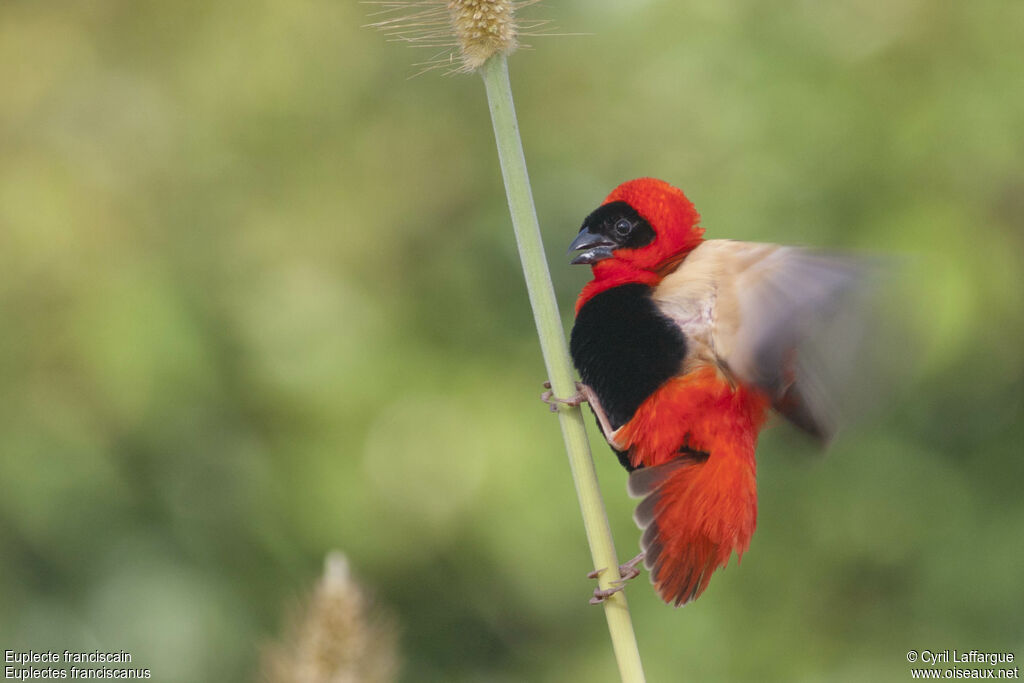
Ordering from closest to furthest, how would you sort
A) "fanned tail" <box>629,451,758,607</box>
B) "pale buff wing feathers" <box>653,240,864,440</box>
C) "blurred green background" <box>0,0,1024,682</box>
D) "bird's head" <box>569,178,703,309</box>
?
"pale buff wing feathers" <box>653,240,864,440</box>, "fanned tail" <box>629,451,758,607</box>, "bird's head" <box>569,178,703,309</box>, "blurred green background" <box>0,0,1024,682</box>

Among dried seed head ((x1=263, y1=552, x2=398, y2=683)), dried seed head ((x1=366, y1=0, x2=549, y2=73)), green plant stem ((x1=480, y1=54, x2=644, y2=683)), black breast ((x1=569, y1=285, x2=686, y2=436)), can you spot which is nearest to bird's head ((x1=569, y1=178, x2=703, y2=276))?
black breast ((x1=569, y1=285, x2=686, y2=436))

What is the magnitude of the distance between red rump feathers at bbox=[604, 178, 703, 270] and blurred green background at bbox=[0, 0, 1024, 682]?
52.6 inches

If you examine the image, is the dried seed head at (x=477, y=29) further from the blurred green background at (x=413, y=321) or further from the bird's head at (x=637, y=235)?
the blurred green background at (x=413, y=321)

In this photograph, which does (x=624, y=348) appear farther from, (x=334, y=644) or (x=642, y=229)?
(x=334, y=644)

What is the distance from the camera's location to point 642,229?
204 centimetres

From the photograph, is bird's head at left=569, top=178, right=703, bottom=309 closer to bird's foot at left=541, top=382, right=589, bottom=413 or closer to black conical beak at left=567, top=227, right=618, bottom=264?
black conical beak at left=567, top=227, right=618, bottom=264

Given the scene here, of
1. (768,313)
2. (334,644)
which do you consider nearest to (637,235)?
(768,313)

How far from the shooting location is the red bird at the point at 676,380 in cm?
177

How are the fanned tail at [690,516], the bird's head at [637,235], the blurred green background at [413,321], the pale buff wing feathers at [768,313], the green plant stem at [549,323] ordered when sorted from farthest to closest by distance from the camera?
the blurred green background at [413,321] → the bird's head at [637,235] → the fanned tail at [690,516] → the pale buff wing feathers at [768,313] → the green plant stem at [549,323]

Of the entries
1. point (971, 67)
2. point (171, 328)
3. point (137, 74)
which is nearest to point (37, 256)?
point (171, 328)

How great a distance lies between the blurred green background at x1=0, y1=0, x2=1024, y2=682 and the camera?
3295mm

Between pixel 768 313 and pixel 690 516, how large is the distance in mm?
485

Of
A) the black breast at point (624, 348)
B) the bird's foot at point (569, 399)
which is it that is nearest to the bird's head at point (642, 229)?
the black breast at point (624, 348)

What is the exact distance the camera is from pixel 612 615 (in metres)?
1.33
